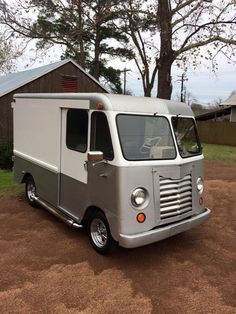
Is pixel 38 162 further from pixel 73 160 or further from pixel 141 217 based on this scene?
pixel 141 217

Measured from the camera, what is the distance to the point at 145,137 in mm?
5297

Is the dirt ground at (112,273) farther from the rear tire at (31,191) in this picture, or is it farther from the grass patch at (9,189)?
the grass patch at (9,189)

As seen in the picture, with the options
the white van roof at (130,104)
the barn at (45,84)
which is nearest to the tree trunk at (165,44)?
the barn at (45,84)

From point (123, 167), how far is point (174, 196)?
982mm

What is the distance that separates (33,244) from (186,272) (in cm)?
252

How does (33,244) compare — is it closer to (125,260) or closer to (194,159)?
(125,260)

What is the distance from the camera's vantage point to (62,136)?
6.17 meters

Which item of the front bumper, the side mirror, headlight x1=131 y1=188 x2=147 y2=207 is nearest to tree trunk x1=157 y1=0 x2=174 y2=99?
the front bumper

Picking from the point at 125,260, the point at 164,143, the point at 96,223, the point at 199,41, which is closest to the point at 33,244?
the point at 96,223

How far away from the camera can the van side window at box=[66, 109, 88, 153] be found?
219 inches

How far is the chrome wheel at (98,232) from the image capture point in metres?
5.43

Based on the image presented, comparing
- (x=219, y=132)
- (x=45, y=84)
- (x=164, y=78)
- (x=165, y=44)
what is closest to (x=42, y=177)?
(x=45, y=84)

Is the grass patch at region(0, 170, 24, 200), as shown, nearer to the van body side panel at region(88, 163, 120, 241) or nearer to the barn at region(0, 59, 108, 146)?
the van body side panel at region(88, 163, 120, 241)

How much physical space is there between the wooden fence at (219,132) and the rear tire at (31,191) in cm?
1950
